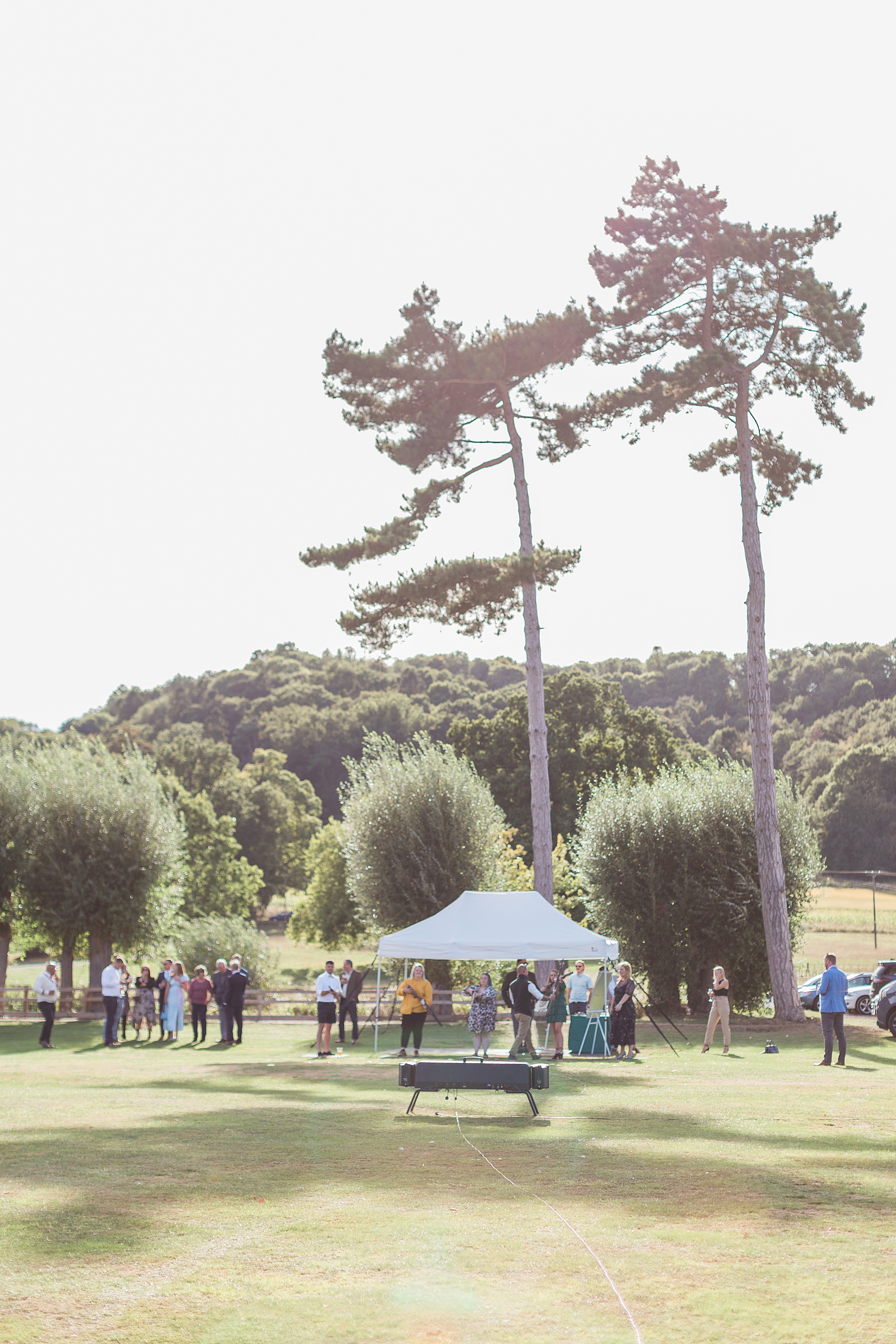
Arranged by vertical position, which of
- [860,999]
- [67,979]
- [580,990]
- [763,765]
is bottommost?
[860,999]

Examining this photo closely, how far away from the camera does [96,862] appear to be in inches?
1298

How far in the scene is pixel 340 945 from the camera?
5562 centimetres

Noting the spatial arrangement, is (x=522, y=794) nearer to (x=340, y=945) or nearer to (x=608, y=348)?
(x=340, y=945)

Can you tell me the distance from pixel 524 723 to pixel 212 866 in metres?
19.4

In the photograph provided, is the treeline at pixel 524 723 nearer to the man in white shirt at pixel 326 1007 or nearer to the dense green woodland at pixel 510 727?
the dense green woodland at pixel 510 727

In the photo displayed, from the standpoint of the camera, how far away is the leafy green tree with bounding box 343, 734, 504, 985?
1314 inches

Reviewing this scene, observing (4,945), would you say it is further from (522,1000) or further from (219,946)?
(522,1000)

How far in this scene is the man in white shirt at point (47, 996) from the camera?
22953 millimetres

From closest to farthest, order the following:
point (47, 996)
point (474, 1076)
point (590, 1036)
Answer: point (474, 1076)
point (590, 1036)
point (47, 996)

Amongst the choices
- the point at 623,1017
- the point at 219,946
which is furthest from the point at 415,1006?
the point at 219,946

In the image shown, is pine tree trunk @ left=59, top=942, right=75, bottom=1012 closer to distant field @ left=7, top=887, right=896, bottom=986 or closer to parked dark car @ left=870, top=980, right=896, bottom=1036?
distant field @ left=7, top=887, right=896, bottom=986

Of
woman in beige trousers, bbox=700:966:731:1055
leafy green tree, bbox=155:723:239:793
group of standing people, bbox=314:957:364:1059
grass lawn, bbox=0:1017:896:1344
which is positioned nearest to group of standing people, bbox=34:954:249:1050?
group of standing people, bbox=314:957:364:1059

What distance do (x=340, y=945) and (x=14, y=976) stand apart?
13.2 meters

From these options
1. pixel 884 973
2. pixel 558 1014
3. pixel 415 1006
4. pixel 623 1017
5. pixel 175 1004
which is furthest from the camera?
pixel 884 973
